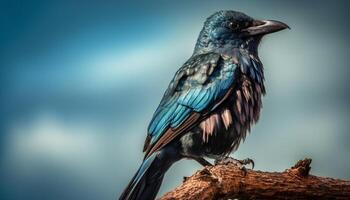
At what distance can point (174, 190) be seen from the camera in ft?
19.0

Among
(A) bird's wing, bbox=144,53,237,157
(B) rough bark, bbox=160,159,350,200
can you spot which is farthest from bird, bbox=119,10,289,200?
(B) rough bark, bbox=160,159,350,200

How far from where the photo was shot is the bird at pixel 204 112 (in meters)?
7.04

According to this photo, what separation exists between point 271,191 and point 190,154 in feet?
5.20

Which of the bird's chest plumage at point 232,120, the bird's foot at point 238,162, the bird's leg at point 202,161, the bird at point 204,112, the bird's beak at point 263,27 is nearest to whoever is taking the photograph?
the bird's foot at point 238,162

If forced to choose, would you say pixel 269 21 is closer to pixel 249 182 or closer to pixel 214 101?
pixel 214 101

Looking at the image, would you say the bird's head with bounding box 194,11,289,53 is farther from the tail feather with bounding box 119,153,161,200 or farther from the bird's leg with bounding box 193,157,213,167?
the tail feather with bounding box 119,153,161,200

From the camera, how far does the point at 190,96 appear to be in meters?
7.31

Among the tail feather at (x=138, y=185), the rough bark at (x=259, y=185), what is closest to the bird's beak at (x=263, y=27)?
the tail feather at (x=138, y=185)

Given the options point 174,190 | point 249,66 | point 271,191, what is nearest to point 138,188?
point 174,190

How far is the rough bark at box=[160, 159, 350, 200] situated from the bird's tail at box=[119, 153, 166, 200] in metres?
1.01

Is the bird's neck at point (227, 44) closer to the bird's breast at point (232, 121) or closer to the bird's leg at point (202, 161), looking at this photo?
the bird's breast at point (232, 121)

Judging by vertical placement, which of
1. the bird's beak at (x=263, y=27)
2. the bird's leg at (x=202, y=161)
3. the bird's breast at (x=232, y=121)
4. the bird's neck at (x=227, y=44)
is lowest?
the bird's leg at (x=202, y=161)

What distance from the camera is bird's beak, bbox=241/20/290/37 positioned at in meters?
7.95

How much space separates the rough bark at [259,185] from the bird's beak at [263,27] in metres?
2.51
